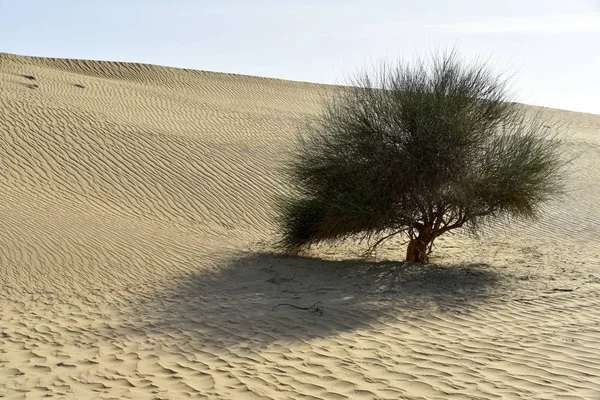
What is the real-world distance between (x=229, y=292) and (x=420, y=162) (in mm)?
3624

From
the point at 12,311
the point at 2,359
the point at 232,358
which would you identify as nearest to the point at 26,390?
the point at 2,359

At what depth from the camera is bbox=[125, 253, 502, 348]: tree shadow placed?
856cm

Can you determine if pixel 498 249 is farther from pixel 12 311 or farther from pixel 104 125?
pixel 104 125

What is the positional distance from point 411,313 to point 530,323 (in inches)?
57.4

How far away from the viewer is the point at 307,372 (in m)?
6.85

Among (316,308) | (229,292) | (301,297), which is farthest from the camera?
(229,292)

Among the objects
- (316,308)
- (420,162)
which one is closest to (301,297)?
(316,308)

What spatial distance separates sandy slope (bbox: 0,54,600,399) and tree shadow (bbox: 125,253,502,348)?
44 millimetres

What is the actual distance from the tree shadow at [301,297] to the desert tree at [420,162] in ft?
2.85

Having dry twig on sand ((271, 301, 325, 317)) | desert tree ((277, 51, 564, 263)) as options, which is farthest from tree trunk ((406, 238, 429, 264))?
dry twig on sand ((271, 301, 325, 317))

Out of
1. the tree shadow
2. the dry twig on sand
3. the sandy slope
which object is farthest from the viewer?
the dry twig on sand

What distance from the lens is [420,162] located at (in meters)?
11.4

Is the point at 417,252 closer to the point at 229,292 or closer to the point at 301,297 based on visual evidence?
the point at 301,297

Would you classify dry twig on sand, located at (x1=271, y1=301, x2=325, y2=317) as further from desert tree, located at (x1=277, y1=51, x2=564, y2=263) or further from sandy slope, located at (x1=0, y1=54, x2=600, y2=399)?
desert tree, located at (x1=277, y1=51, x2=564, y2=263)
